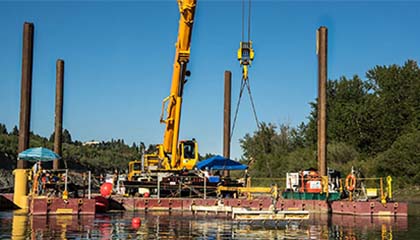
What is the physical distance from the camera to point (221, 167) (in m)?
40.6

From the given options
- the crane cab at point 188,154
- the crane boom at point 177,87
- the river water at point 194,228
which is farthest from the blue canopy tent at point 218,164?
the river water at point 194,228

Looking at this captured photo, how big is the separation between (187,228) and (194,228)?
0.29m

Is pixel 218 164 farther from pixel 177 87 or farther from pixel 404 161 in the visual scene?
pixel 404 161

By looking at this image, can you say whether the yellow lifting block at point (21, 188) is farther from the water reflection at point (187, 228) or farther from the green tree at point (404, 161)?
the green tree at point (404, 161)

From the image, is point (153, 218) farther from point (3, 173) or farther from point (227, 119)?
point (3, 173)

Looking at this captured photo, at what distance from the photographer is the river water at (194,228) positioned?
72.4 feet

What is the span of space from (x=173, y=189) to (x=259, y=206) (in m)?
5.85

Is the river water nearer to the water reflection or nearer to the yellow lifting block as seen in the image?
the water reflection

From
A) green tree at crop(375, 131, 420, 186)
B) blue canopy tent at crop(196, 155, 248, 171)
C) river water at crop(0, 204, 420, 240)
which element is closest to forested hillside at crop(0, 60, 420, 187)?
green tree at crop(375, 131, 420, 186)

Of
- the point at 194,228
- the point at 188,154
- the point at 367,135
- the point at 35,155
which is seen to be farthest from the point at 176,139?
the point at 367,135

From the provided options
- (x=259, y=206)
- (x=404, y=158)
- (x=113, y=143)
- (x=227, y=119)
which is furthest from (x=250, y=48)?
(x=113, y=143)

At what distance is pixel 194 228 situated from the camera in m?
25.0

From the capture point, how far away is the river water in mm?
22078

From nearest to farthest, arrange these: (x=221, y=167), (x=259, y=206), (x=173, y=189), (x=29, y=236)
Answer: (x=29, y=236) < (x=259, y=206) < (x=173, y=189) < (x=221, y=167)
